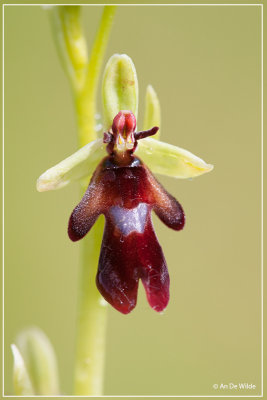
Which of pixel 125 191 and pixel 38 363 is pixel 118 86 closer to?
pixel 125 191

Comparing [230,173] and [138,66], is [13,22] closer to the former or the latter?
[138,66]

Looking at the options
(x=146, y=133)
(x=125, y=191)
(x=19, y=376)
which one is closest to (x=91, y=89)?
(x=146, y=133)

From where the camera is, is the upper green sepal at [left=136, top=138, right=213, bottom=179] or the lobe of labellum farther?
the upper green sepal at [left=136, top=138, right=213, bottom=179]

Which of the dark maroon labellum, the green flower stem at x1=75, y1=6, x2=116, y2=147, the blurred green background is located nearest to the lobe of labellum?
the dark maroon labellum

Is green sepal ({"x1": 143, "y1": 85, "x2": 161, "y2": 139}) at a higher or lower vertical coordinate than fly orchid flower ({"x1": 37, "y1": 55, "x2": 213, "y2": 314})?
higher

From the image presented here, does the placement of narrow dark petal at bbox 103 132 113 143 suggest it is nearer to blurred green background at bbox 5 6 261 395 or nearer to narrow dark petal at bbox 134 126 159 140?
narrow dark petal at bbox 134 126 159 140

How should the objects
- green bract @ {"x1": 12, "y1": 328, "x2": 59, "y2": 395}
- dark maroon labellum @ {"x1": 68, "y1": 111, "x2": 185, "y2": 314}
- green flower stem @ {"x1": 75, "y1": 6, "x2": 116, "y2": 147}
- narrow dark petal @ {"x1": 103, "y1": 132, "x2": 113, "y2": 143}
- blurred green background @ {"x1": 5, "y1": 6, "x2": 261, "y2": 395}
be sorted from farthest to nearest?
1. blurred green background @ {"x1": 5, "y1": 6, "x2": 261, "y2": 395}
2. green bract @ {"x1": 12, "y1": 328, "x2": 59, "y2": 395}
3. green flower stem @ {"x1": 75, "y1": 6, "x2": 116, "y2": 147}
4. narrow dark petal @ {"x1": 103, "y1": 132, "x2": 113, "y2": 143}
5. dark maroon labellum @ {"x1": 68, "y1": 111, "x2": 185, "y2": 314}

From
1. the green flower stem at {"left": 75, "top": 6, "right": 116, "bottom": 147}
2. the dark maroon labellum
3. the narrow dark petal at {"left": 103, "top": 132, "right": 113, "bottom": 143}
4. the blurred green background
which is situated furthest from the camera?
the blurred green background

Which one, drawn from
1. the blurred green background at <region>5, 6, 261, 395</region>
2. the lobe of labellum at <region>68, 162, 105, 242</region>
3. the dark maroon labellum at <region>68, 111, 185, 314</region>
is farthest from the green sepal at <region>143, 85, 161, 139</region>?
the blurred green background at <region>5, 6, 261, 395</region>
